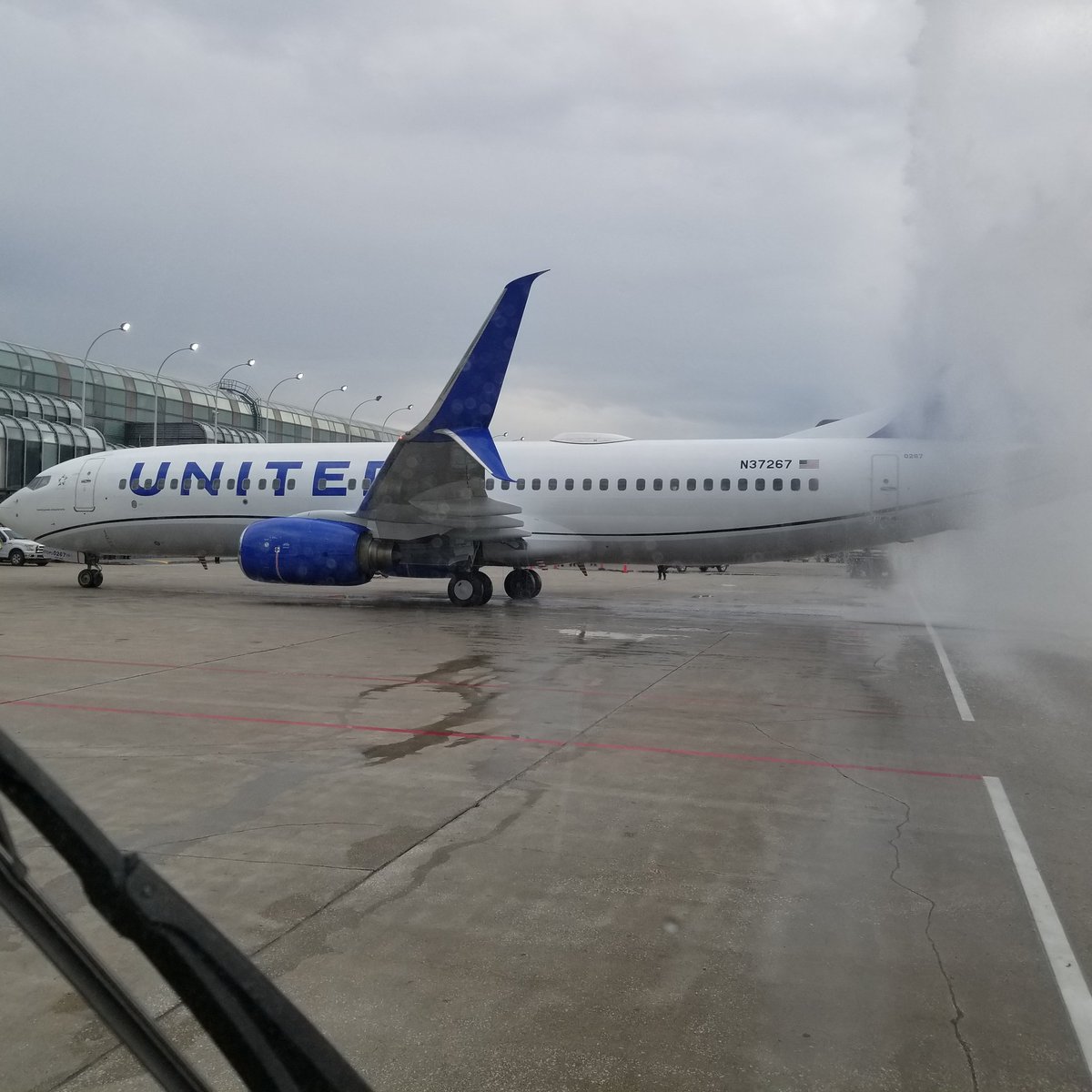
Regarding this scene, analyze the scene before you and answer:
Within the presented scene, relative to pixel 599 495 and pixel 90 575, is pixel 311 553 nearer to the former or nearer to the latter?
pixel 599 495

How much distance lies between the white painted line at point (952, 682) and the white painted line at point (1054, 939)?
3.22 meters

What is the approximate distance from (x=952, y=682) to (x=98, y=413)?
47.3 metres

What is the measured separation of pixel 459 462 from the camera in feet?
54.2

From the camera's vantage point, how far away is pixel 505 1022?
3.12m

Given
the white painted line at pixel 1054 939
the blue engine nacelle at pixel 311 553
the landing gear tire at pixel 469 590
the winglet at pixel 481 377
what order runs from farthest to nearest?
the landing gear tire at pixel 469 590 → the blue engine nacelle at pixel 311 553 → the winglet at pixel 481 377 → the white painted line at pixel 1054 939

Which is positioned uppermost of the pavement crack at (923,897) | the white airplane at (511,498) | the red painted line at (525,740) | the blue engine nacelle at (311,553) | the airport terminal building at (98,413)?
the airport terminal building at (98,413)

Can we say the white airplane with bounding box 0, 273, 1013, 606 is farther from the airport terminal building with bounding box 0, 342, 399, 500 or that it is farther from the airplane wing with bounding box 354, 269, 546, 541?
the airport terminal building with bounding box 0, 342, 399, 500

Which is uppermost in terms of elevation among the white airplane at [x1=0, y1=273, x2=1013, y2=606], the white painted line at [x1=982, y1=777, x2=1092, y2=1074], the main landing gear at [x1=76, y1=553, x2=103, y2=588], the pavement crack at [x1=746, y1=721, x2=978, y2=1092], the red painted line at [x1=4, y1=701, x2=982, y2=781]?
the white airplane at [x1=0, y1=273, x2=1013, y2=606]

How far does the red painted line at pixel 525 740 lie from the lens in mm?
6578

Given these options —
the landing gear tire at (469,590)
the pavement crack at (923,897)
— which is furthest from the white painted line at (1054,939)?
the landing gear tire at (469,590)

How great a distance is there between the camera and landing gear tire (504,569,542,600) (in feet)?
65.8

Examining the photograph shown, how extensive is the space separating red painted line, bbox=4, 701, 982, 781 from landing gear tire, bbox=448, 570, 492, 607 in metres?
10.2

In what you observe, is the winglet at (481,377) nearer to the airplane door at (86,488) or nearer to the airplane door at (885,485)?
the airplane door at (885,485)

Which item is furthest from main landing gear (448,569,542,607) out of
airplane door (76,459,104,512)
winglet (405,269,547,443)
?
airplane door (76,459,104,512)
